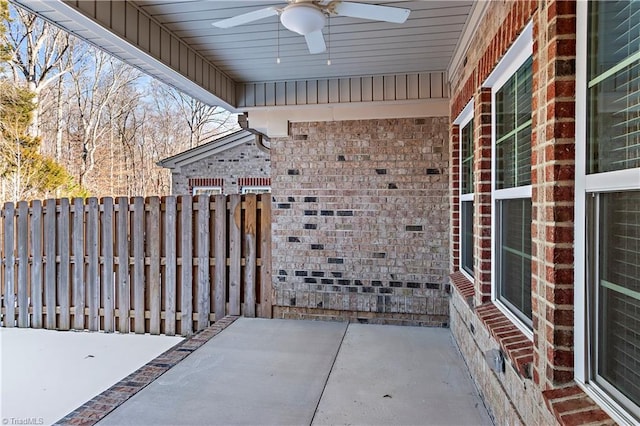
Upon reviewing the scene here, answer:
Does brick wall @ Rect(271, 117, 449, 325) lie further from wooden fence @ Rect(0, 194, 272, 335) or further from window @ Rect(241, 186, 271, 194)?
window @ Rect(241, 186, 271, 194)

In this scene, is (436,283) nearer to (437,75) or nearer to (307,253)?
(307,253)

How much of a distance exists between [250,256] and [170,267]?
1084 millimetres

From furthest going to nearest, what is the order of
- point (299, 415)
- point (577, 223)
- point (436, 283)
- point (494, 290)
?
point (436, 283) < point (494, 290) < point (299, 415) < point (577, 223)

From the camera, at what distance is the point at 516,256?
8.57 feet

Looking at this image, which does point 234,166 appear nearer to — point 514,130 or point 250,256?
point 250,256

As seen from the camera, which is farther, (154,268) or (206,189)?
(206,189)

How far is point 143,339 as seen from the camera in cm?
517

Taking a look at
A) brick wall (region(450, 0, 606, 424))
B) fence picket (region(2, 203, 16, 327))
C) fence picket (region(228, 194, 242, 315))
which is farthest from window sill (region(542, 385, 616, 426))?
fence picket (region(2, 203, 16, 327))

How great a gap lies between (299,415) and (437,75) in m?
4.13

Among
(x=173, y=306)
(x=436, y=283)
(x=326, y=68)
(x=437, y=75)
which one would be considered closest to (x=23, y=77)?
(x=173, y=306)

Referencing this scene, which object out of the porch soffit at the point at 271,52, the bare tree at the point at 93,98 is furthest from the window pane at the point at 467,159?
the bare tree at the point at 93,98

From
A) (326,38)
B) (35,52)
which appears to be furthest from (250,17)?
(35,52)

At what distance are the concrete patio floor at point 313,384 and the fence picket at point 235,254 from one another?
721 mm

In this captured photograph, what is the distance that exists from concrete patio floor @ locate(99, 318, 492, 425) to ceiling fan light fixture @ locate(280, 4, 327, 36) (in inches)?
104
